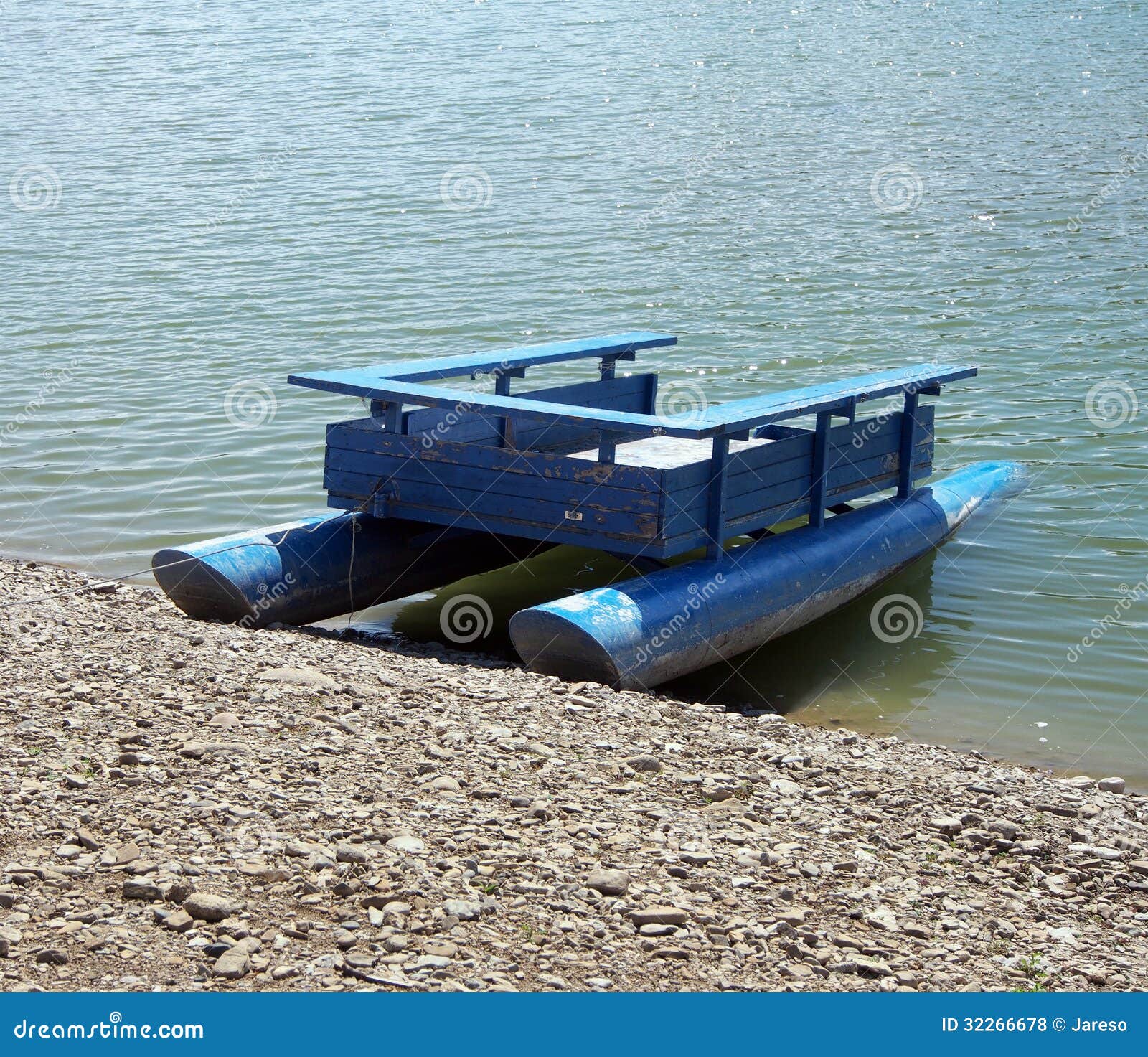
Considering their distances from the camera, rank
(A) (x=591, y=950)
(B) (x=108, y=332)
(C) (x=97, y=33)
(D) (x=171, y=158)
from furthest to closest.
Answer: (C) (x=97, y=33) < (D) (x=171, y=158) < (B) (x=108, y=332) < (A) (x=591, y=950)

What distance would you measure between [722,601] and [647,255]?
1132 cm

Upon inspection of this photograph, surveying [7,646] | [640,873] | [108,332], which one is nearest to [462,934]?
[640,873]

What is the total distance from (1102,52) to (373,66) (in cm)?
1434

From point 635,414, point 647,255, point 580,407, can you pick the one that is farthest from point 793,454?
point 647,255

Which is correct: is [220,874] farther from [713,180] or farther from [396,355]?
[713,180]

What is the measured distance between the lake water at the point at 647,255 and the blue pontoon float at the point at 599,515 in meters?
0.46

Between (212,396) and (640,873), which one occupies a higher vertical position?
(212,396)

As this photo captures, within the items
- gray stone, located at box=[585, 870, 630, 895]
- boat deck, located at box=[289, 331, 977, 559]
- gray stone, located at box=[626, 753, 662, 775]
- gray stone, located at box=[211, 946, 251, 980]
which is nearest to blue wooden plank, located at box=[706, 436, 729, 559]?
boat deck, located at box=[289, 331, 977, 559]

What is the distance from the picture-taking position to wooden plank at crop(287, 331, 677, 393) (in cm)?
865

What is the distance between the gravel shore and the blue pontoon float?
0.76 meters

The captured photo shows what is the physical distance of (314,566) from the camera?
28.5 ft

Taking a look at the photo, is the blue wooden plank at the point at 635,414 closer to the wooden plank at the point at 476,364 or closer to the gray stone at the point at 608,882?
the wooden plank at the point at 476,364

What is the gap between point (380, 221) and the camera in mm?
20719

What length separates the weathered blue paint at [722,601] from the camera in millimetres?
7379
